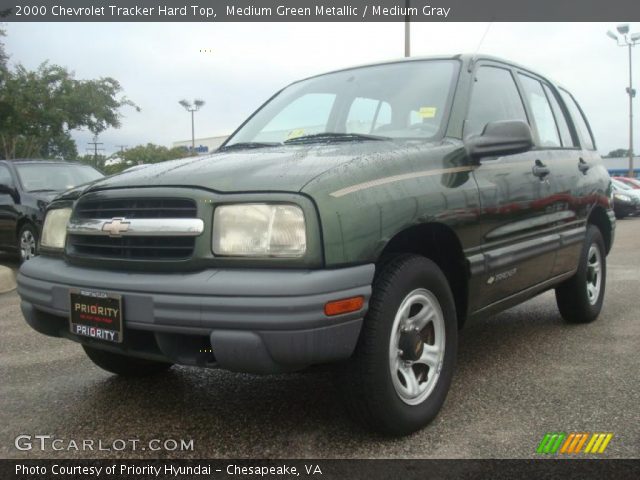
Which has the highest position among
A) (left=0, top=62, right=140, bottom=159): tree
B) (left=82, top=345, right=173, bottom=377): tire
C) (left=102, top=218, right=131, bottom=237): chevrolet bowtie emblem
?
(left=0, top=62, right=140, bottom=159): tree

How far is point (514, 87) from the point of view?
378 cm

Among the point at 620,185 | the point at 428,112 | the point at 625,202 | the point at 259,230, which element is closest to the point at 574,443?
the point at 259,230

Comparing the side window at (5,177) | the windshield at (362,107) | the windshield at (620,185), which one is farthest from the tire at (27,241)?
the windshield at (620,185)

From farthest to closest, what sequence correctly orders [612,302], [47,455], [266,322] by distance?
[612,302]
[47,455]
[266,322]

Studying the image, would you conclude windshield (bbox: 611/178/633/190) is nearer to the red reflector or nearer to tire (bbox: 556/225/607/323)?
tire (bbox: 556/225/607/323)

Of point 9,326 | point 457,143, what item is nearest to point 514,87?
point 457,143

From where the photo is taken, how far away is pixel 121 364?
129 inches

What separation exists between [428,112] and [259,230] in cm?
131

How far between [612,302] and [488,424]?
3.32 metres

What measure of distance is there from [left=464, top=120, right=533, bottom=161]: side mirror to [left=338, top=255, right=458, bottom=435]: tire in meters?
0.69

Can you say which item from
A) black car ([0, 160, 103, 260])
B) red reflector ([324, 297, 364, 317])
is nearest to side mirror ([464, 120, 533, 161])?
red reflector ([324, 297, 364, 317])

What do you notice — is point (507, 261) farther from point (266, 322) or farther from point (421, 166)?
point (266, 322)

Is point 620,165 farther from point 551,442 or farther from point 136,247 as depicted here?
point 136,247

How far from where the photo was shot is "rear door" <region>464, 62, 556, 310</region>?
3.05 m
